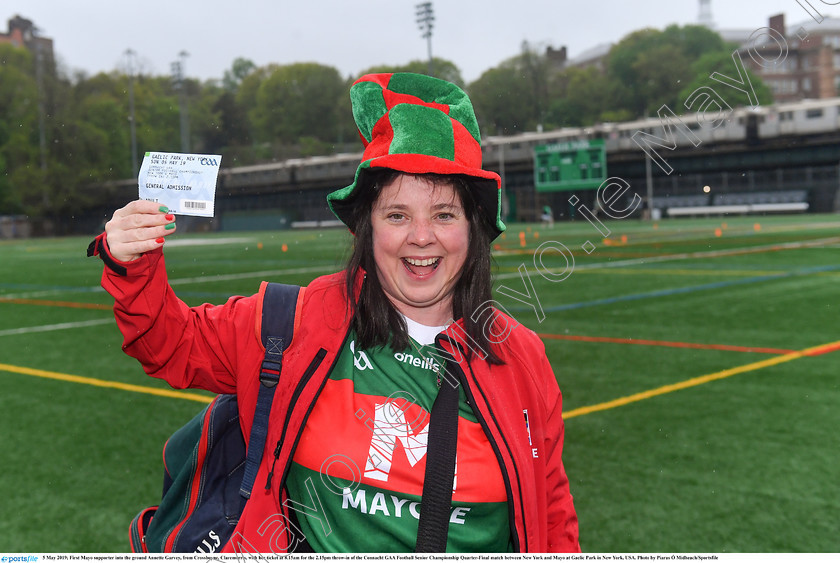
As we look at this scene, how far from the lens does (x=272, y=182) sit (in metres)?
3.32

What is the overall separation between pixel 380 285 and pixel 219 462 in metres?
0.56

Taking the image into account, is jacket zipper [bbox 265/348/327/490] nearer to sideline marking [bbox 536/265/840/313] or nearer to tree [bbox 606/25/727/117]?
tree [bbox 606/25/727/117]

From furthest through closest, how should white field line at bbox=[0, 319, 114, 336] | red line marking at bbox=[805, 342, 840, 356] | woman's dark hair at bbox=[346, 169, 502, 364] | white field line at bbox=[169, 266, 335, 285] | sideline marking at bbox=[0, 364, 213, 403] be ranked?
white field line at bbox=[169, 266, 335, 285] < white field line at bbox=[0, 319, 114, 336] < red line marking at bbox=[805, 342, 840, 356] < sideline marking at bbox=[0, 364, 213, 403] < woman's dark hair at bbox=[346, 169, 502, 364]

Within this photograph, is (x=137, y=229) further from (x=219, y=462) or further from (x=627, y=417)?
(x=627, y=417)

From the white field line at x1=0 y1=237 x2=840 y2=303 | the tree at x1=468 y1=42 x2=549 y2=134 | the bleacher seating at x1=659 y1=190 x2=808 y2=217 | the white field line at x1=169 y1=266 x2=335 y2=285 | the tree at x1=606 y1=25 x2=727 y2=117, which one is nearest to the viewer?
the tree at x1=468 y1=42 x2=549 y2=134

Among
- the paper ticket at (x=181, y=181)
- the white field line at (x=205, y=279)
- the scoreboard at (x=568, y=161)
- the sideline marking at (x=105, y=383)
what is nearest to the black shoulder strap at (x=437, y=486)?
the paper ticket at (x=181, y=181)

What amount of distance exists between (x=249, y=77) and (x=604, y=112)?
2050 millimetres

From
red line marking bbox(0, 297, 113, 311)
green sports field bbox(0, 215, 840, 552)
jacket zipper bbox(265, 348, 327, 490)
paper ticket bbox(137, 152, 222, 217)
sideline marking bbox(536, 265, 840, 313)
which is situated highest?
paper ticket bbox(137, 152, 222, 217)

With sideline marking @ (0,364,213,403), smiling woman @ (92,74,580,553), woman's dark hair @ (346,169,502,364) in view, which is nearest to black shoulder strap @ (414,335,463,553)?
smiling woman @ (92,74,580,553)

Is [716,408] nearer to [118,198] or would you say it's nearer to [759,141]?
[118,198]

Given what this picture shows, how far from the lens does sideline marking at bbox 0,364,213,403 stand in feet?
19.9

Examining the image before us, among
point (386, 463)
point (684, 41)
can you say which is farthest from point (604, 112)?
point (386, 463)

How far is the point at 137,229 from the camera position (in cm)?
159

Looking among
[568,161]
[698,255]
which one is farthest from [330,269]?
[568,161]
